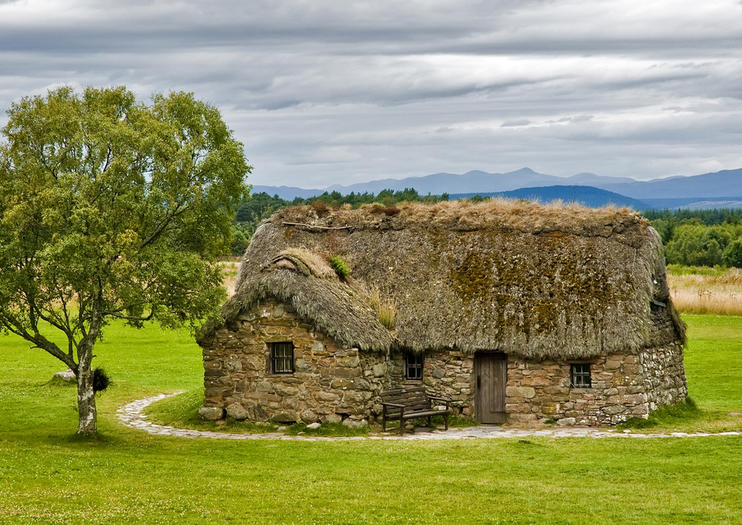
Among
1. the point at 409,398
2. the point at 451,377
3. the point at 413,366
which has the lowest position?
the point at 409,398

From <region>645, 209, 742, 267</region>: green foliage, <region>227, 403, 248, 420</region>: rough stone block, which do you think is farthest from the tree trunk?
<region>645, 209, 742, 267</region>: green foliage

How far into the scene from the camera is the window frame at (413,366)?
26672 mm

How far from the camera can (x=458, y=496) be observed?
16.3 m

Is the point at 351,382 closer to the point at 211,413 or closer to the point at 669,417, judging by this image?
the point at 211,413

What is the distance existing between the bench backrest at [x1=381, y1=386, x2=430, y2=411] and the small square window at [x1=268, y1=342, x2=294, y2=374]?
9.01 feet

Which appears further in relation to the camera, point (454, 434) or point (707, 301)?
point (707, 301)

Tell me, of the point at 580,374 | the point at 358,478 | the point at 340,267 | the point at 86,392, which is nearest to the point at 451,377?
the point at 580,374

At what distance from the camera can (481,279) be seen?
26797 millimetres

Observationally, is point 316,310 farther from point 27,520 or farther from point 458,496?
point 27,520

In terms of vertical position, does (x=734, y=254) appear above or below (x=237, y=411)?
above

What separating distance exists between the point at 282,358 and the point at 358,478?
753 centimetres

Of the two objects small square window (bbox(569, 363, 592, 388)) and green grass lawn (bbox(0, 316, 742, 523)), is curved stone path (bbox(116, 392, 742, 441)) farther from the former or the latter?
small square window (bbox(569, 363, 592, 388))

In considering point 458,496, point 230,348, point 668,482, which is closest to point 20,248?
point 230,348

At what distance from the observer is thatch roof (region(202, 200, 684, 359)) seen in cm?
2477
